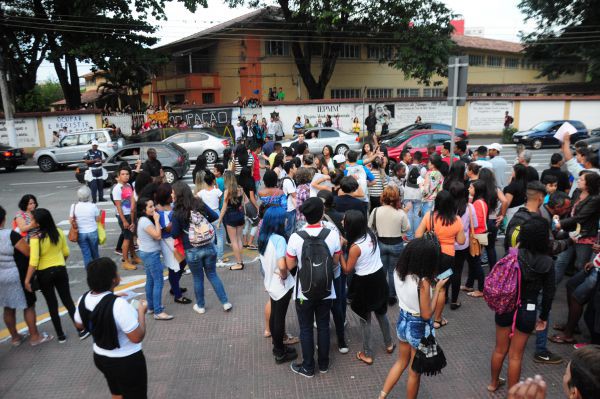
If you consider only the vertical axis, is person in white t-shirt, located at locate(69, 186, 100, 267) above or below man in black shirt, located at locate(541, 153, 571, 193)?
below

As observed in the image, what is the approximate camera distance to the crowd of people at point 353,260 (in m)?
3.51

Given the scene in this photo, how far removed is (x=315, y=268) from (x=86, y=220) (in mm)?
4046

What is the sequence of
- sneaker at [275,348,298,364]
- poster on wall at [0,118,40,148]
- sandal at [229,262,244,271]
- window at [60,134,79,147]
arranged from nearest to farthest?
sneaker at [275,348,298,364]
sandal at [229,262,244,271]
window at [60,134,79,147]
poster on wall at [0,118,40,148]

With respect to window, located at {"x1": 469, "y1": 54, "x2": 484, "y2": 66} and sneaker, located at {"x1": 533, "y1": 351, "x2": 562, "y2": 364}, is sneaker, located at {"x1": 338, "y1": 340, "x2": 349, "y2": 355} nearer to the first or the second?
sneaker, located at {"x1": 533, "y1": 351, "x2": 562, "y2": 364}

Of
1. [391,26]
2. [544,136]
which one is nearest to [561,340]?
[544,136]

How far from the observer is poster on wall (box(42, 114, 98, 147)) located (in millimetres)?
24492

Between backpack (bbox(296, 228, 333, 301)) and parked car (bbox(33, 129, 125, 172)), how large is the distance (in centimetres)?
1775

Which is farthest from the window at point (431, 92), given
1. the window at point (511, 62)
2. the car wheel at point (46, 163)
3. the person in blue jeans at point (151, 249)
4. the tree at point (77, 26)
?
the person in blue jeans at point (151, 249)

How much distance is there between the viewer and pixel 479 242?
5.73 m

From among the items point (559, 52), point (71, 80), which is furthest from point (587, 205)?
point (559, 52)

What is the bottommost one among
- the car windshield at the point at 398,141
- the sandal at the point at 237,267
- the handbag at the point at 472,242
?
the sandal at the point at 237,267

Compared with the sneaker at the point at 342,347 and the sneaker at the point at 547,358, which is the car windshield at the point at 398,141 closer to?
the sneaker at the point at 547,358

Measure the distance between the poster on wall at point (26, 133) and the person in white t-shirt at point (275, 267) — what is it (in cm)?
2488

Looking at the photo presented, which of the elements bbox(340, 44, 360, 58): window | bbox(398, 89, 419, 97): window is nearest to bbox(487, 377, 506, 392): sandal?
bbox(340, 44, 360, 58): window
